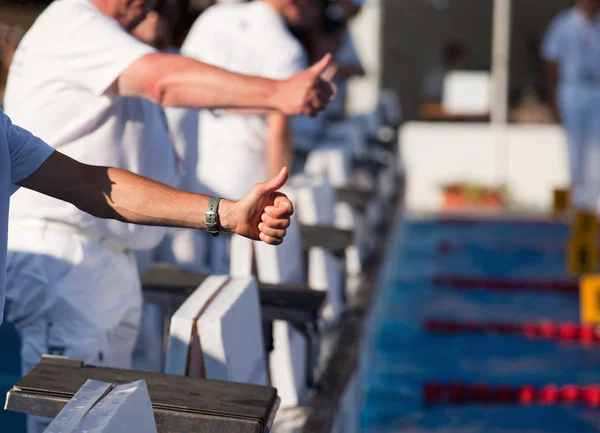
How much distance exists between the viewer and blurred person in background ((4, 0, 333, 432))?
92.2 inches

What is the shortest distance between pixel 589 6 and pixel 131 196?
7121 mm

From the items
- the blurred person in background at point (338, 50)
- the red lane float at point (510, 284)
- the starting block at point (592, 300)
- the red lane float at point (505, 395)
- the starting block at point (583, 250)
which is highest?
the blurred person in background at point (338, 50)

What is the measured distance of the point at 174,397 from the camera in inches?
73.0

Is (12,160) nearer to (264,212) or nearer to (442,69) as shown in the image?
(264,212)

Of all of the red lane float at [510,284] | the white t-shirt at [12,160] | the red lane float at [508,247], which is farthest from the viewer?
the red lane float at [508,247]

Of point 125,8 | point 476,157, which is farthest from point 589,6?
point 125,8

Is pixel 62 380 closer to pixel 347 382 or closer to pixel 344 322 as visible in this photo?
pixel 347 382

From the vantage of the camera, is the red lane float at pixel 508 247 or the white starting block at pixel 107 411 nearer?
the white starting block at pixel 107 411

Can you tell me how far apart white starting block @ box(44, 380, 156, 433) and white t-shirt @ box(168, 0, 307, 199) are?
1.77 m

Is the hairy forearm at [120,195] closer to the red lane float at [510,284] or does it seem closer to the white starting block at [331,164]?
the white starting block at [331,164]

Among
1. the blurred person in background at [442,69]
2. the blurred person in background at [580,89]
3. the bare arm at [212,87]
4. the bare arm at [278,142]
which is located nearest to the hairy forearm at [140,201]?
the bare arm at [212,87]

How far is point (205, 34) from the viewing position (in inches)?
151

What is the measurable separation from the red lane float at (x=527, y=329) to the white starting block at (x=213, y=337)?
3510mm

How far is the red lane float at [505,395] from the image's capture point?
15.0 feet
